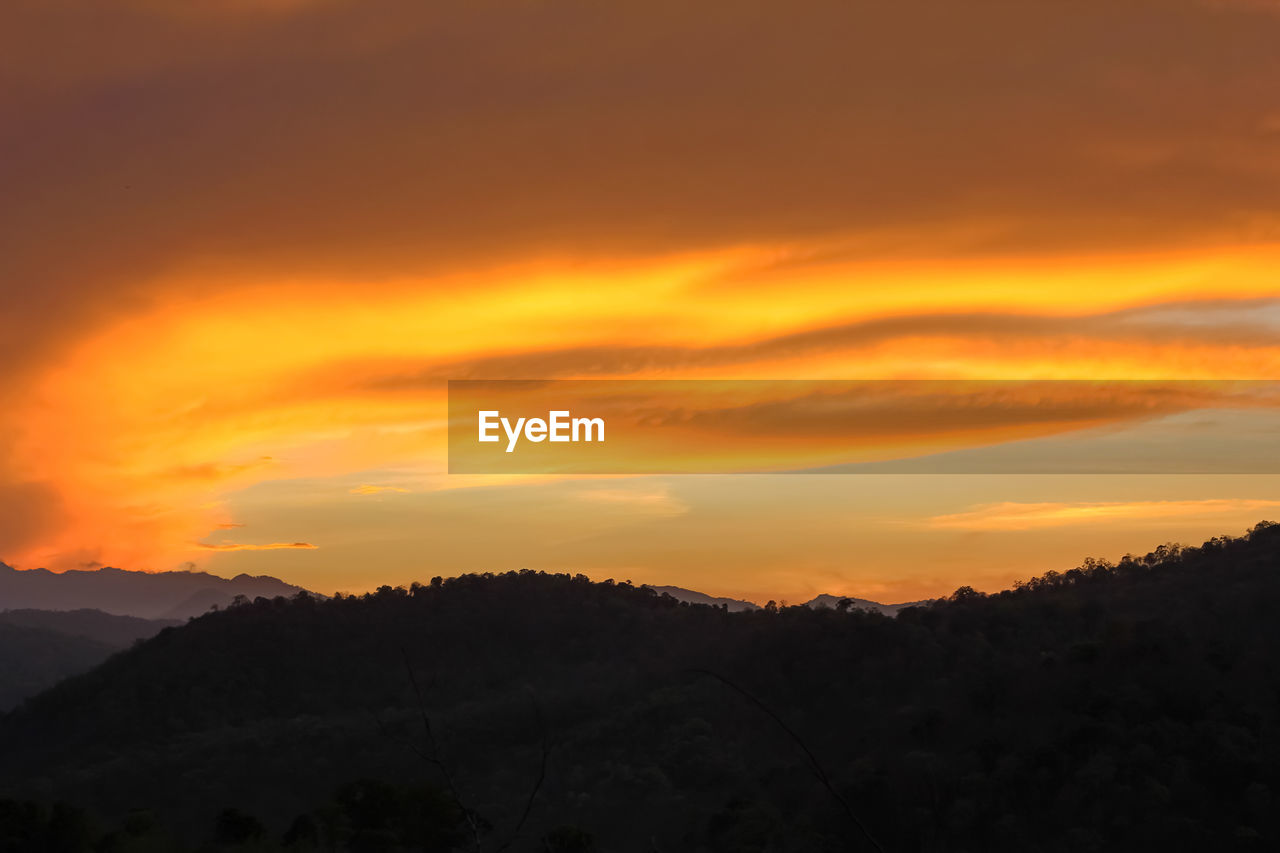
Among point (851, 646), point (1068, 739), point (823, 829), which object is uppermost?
point (851, 646)

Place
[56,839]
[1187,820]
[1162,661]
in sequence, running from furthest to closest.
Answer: [1162,661]
[1187,820]
[56,839]

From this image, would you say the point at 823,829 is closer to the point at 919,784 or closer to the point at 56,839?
the point at 919,784

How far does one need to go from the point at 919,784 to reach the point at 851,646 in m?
36.0

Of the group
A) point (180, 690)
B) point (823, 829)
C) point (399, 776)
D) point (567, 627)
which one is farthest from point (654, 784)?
point (180, 690)

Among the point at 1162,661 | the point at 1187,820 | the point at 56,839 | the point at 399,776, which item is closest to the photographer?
the point at 56,839

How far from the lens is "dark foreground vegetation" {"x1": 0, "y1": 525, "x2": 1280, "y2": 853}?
80250mm

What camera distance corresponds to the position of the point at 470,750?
131 meters

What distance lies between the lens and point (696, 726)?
117 meters

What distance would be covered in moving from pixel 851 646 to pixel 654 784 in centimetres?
3166

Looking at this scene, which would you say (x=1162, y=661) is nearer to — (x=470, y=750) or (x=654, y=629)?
(x=470, y=750)

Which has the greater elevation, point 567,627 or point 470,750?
point 567,627

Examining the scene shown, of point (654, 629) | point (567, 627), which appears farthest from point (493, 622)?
point (654, 629)

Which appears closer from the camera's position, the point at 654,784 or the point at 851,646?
the point at 654,784

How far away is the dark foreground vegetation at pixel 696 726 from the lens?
80250 millimetres
